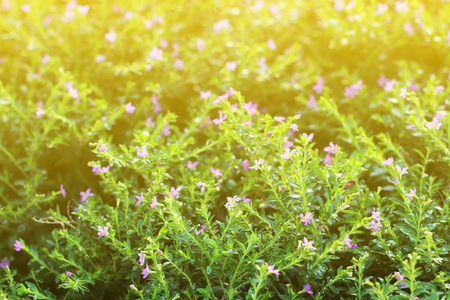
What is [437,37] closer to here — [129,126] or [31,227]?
[129,126]

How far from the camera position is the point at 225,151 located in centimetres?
271

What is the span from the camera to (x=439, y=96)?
9.04 ft

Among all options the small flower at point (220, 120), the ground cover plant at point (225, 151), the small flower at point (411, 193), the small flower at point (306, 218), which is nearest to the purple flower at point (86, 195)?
the ground cover plant at point (225, 151)

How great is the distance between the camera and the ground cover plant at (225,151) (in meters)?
2.03

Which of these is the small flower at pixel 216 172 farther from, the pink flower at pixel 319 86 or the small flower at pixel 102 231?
the pink flower at pixel 319 86

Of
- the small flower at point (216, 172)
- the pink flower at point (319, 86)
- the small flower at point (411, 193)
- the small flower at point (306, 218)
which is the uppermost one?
the pink flower at point (319, 86)

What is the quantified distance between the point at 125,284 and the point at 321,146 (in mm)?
1389

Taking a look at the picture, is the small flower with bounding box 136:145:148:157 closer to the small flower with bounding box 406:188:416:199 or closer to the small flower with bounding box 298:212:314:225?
the small flower with bounding box 298:212:314:225

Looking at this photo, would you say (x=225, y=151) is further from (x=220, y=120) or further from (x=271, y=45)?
(x=271, y=45)

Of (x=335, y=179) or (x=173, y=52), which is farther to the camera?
(x=173, y=52)

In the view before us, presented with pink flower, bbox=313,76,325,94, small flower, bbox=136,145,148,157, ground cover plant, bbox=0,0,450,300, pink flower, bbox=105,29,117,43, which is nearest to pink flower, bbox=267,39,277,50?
ground cover plant, bbox=0,0,450,300

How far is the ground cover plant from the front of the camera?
2.03m

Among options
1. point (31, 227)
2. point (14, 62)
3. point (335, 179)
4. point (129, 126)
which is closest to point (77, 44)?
point (14, 62)

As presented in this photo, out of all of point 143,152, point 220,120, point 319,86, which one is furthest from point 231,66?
point 143,152
